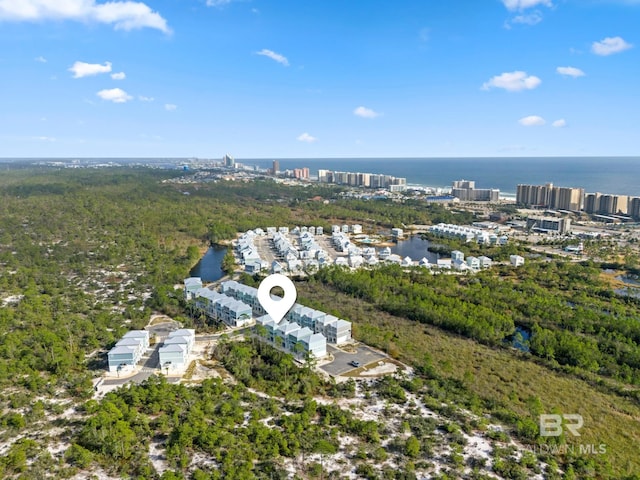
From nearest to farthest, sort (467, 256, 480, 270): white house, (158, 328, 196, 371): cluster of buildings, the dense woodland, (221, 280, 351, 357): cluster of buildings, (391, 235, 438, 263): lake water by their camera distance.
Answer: the dense woodland < (158, 328, 196, 371): cluster of buildings < (221, 280, 351, 357): cluster of buildings < (467, 256, 480, 270): white house < (391, 235, 438, 263): lake water

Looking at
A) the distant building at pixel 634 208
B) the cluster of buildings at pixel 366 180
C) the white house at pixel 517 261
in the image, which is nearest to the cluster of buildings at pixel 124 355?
the white house at pixel 517 261

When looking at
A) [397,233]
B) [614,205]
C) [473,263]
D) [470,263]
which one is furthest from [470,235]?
[614,205]

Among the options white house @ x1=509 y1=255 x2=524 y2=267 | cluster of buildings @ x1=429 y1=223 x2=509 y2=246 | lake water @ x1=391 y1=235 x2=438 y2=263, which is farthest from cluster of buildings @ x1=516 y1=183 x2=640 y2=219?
white house @ x1=509 y1=255 x2=524 y2=267

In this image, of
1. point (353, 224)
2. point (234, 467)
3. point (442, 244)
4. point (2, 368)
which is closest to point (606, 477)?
point (234, 467)

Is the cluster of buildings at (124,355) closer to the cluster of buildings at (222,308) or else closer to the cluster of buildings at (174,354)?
the cluster of buildings at (174,354)

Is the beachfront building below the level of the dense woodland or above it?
above

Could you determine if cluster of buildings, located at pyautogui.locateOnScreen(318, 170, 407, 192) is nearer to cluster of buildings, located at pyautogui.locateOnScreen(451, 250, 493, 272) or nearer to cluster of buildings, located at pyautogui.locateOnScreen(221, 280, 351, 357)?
cluster of buildings, located at pyautogui.locateOnScreen(451, 250, 493, 272)
